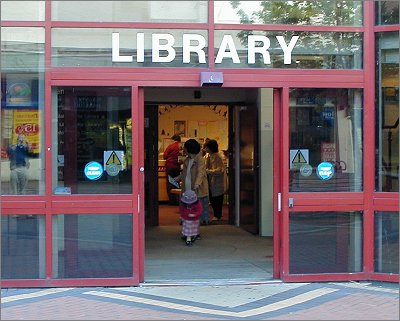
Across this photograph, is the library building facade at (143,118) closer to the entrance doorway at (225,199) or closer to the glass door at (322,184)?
the glass door at (322,184)

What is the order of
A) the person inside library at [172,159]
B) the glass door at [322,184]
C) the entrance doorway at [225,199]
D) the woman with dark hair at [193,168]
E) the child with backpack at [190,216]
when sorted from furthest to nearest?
the person inside library at [172,159], the woman with dark hair at [193,168], the child with backpack at [190,216], the entrance doorway at [225,199], the glass door at [322,184]

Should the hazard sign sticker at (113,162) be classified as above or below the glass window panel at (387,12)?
below

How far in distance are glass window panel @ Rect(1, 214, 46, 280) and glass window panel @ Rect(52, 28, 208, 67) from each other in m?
1.89

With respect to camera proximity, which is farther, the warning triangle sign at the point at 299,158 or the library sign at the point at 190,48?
the warning triangle sign at the point at 299,158

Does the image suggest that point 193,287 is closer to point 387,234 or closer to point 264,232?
point 387,234

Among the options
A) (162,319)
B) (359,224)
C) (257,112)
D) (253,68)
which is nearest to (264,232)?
(257,112)

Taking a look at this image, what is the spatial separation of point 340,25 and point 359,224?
8.01 ft

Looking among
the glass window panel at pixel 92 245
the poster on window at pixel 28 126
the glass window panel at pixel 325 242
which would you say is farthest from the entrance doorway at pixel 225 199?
the poster on window at pixel 28 126

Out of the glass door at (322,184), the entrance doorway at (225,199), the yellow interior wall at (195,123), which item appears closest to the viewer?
the glass door at (322,184)

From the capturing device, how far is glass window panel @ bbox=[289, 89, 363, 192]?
8.65 metres

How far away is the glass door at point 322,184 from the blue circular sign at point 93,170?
2.20 metres

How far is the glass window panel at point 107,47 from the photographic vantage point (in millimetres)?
8297

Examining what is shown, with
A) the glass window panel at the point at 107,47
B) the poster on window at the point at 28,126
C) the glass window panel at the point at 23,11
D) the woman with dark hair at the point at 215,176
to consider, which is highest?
the glass window panel at the point at 23,11

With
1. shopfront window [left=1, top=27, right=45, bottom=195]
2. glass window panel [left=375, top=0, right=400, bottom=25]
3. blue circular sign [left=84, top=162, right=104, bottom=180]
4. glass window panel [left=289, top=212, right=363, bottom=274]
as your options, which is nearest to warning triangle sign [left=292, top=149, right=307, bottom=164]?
glass window panel [left=289, top=212, right=363, bottom=274]
